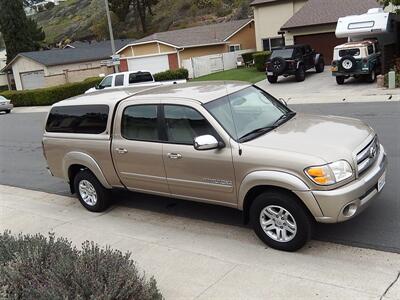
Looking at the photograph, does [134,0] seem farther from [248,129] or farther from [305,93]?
[248,129]

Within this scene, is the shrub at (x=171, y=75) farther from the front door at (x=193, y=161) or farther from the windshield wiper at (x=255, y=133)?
the windshield wiper at (x=255, y=133)

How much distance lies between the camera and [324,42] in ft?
100

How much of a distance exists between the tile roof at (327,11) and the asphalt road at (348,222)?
16.4 meters

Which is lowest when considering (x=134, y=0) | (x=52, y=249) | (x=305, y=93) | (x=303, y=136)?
(x=305, y=93)

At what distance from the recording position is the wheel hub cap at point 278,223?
4.98 m

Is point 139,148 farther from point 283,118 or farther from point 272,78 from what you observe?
point 272,78

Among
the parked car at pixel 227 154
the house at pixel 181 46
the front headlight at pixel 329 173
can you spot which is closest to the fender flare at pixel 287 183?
the parked car at pixel 227 154

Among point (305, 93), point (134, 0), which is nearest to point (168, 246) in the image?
point (305, 93)

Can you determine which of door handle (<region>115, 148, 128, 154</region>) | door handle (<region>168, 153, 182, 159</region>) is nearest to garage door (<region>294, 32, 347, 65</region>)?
door handle (<region>115, 148, 128, 154</region>)

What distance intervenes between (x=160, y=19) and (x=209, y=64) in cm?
3923

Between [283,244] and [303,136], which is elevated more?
[303,136]

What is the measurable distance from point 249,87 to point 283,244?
7.56 ft

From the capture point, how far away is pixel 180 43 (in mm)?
39688

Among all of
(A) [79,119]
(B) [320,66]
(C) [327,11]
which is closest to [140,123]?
(A) [79,119]
